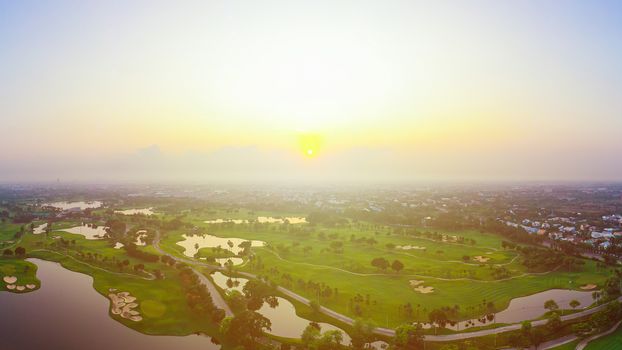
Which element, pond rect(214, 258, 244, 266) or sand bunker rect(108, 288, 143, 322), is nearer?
sand bunker rect(108, 288, 143, 322)

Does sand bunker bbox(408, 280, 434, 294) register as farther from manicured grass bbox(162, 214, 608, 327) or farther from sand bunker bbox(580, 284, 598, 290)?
sand bunker bbox(580, 284, 598, 290)

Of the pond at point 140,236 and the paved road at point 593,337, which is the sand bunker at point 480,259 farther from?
the pond at point 140,236

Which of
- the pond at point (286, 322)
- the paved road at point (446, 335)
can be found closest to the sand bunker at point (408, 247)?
the paved road at point (446, 335)

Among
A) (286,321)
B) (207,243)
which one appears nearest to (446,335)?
(286,321)

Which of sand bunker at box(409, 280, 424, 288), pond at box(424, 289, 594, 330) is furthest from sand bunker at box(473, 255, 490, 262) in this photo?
sand bunker at box(409, 280, 424, 288)

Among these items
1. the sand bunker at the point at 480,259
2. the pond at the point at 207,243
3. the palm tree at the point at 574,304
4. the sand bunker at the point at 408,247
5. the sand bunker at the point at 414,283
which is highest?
the palm tree at the point at 574,304

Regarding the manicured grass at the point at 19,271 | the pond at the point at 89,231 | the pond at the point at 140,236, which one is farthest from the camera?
the pond at the point at 89,231

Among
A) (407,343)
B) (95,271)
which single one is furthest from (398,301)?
(95,271)

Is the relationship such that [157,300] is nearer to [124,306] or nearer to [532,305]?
[124,306]
